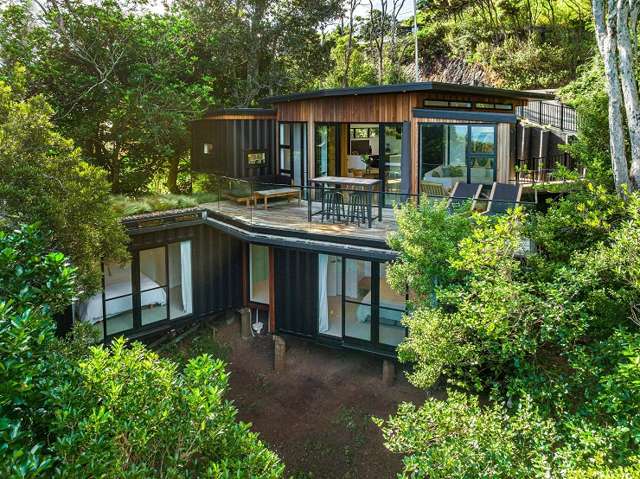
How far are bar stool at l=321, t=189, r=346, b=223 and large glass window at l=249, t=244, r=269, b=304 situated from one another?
295 centimetres

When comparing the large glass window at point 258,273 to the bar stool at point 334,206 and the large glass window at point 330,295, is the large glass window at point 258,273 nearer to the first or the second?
the large glass window at point 330,295

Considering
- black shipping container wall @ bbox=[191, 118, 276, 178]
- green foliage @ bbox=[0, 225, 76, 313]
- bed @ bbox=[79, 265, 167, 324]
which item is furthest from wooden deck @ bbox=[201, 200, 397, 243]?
green foliage @ bbox=[0, 225, 76, 313]

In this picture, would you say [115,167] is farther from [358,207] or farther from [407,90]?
[407,90]

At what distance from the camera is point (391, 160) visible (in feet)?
47.2

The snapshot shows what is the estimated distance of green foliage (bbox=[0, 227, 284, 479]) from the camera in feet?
11.5

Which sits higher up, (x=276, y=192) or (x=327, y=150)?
(x=327, y=150)

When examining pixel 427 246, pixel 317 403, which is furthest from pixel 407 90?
pixel 317 403

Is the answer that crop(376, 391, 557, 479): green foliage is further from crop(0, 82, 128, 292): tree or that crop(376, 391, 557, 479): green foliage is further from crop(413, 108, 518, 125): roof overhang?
crop(413, 108, 518, 125): roof overhang

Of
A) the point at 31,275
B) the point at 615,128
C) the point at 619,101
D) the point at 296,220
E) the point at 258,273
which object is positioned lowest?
the point at 258,273

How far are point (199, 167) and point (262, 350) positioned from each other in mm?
7053

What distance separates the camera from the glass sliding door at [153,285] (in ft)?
43.0

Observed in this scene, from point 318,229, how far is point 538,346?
18.1ft

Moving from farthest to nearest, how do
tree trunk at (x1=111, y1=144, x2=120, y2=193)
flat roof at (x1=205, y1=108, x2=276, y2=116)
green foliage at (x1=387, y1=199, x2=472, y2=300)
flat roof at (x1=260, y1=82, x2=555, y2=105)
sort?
tree trunk at (x1=111, y1=144, x2=120, y2=193) → flat roof at (x1=205, y1=108, x2=276, y2=116) → flat roof at (x1=260, y1=82, x2=555, y2=105) → green foliage at (x1=387, y1=199, x2=472, y2=300)

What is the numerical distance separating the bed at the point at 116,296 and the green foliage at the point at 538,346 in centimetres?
709
